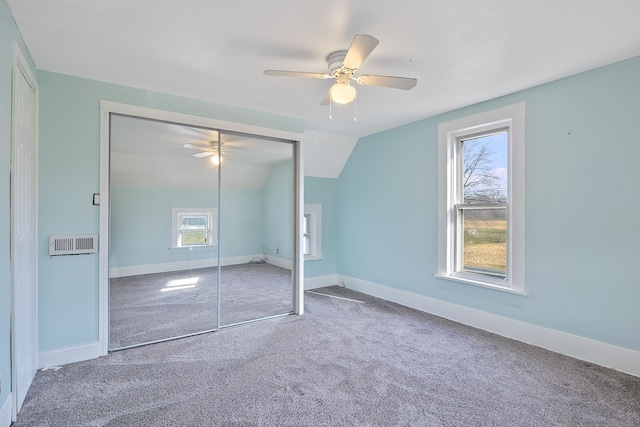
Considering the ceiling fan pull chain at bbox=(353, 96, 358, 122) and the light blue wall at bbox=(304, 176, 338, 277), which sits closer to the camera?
the ceiling fan pull chain at bbox=(353, 96, 358, 122)

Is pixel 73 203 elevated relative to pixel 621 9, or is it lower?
lower

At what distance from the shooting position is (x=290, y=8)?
1.80 meters

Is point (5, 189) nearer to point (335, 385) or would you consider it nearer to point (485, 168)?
point (335, 385)

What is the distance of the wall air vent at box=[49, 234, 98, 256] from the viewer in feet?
8.46

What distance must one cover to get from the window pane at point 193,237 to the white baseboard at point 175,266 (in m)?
0.20

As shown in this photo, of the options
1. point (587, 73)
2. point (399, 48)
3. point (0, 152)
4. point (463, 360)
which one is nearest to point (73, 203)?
point (0, 152)

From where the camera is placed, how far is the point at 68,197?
8.68 ft

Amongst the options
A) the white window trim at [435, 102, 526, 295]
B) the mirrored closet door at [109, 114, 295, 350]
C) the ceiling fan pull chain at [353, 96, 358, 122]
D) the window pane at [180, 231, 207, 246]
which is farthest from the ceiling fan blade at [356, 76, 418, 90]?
the window pane at [180, 231, 207, 246]

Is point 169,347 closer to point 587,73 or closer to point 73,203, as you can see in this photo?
point 73,203

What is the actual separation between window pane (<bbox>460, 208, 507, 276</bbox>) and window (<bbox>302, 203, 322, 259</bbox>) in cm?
219

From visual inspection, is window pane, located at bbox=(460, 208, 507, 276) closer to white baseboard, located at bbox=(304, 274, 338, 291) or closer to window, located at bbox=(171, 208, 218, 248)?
white baseboard, located at bbox=(304, 274, 338, 291)

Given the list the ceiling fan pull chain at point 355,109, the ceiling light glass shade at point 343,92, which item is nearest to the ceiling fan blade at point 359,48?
the ceiling light glass shade at point 343,92

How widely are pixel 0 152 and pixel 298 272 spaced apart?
9.13 ft

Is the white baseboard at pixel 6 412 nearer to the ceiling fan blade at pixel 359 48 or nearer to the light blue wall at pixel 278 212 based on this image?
the light blue wall at pixel 278 212
